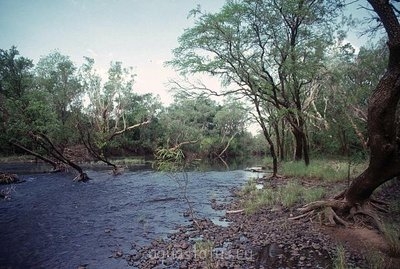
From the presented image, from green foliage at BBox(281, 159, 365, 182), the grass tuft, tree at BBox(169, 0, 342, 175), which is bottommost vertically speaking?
the grass tuft

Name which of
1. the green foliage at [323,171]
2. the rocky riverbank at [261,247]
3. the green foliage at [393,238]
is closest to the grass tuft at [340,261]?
the rocky riverbank at [261,247]

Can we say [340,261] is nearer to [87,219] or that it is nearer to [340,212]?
[340,212]

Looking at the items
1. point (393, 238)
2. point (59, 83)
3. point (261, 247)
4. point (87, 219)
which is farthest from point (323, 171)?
point (59, 83)

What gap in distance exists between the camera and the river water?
7781 millimetres

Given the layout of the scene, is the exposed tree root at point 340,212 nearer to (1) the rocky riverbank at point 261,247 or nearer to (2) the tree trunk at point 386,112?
(1) the rocky riverbank at point 261,247

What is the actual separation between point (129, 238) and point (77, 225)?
9.38 ft

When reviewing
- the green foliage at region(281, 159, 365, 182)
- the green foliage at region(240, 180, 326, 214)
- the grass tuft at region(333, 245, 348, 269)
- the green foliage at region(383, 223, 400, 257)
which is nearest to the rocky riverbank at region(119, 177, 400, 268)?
the grass tuft at region(333, 245, 348, 269)

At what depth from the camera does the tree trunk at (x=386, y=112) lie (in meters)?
7.15

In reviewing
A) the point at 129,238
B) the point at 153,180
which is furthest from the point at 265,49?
the point at 129,238

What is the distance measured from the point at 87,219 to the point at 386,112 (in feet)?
36.4

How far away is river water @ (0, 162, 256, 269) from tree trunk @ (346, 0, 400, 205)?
6040 millimetres

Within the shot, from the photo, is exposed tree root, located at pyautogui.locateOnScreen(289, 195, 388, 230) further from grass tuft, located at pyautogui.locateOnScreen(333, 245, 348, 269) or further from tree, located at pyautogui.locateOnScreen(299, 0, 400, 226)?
grass tuft, located at pyautogui.locateOnScreen(333, 245, 348, 269)

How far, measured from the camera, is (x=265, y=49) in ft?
63.4

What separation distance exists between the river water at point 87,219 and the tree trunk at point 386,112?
19.8 ft
